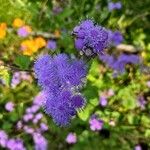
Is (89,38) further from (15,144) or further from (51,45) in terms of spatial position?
(51,45)

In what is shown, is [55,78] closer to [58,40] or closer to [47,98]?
[47,98]

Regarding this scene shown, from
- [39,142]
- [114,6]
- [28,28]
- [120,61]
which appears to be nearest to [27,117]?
[39,142]

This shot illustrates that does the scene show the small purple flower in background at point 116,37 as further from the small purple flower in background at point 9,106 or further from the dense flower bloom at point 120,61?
the small purple flower in background at point 9,106

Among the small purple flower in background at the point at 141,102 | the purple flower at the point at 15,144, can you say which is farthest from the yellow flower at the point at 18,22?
the small purple flower in background at the point at 141,102

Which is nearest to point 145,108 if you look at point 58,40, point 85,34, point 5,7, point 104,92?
point 104,92

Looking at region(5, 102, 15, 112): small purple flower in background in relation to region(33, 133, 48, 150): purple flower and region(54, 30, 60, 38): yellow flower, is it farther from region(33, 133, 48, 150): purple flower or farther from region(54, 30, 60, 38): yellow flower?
region(54, 30, 60, 38): yellow flower

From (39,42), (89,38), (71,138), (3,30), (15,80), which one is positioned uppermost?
(3,30)

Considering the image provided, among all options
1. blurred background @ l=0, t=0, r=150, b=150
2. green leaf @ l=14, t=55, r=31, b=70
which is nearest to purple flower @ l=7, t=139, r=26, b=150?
blurred background @ l=0, t=0, r=150, b=150
